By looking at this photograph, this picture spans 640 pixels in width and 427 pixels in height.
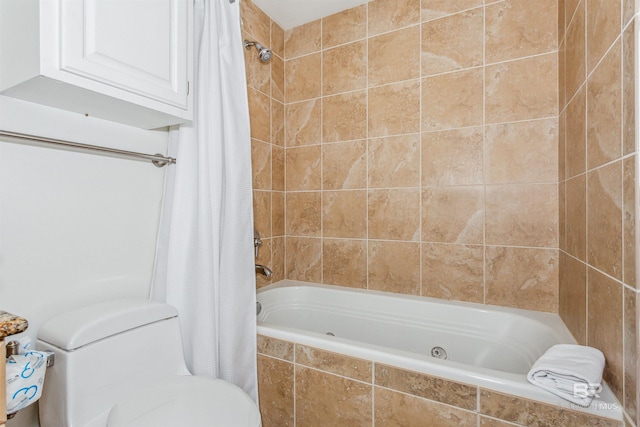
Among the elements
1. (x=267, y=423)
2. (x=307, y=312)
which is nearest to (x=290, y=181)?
(x=307, y=312)

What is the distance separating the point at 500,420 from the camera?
93 cm

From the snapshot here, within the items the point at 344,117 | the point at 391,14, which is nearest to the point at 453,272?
the point at 344,117

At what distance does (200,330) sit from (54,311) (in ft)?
1.62

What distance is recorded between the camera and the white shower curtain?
126 cm

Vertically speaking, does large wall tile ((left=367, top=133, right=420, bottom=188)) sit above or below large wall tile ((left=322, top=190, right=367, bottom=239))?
above

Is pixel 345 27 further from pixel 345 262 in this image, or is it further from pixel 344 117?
pixel 345 262

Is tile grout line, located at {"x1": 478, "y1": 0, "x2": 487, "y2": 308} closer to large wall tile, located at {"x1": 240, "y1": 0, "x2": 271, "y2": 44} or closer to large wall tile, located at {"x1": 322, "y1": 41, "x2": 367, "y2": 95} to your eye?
large wall tile, located at {"x1": 322, "y1": 41, "x2": 367, "y2": 95}

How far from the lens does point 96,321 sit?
3.21 ft

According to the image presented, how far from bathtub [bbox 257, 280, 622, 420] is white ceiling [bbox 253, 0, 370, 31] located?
1874 mm

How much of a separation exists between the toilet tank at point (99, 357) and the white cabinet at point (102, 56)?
71cm

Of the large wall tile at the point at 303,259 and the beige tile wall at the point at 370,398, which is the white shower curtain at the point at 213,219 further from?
the large wall tile at the point at 303,259

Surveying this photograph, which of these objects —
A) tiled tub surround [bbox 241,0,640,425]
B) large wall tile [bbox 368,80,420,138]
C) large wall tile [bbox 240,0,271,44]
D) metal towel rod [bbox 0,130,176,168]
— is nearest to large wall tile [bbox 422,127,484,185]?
tiled tub surround [bbox 241,0,640,425]

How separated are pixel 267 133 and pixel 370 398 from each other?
1692 millimetres

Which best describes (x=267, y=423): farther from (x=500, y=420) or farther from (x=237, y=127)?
(x=237, y=127)
